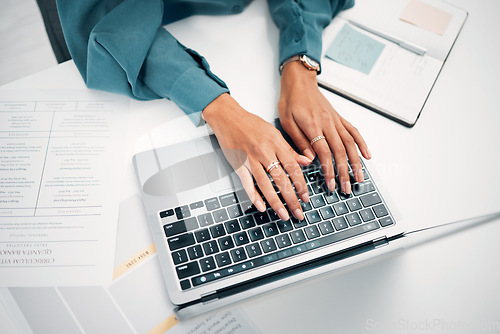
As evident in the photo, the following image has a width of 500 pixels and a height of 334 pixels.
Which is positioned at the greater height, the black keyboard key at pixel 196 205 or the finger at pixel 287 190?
the finger at pixel 287 190

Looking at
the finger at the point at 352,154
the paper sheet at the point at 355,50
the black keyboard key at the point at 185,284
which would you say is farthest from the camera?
the paper sheet at the point at 355,50

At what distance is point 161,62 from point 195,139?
155 millimetres

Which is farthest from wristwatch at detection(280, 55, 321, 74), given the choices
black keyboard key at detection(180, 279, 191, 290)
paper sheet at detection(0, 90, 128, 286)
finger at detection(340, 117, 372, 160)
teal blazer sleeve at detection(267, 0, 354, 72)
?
black keyboard key at detection(180, 279, 191, 290)

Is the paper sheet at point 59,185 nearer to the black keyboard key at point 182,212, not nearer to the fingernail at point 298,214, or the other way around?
the black keyboard key at point 182,212

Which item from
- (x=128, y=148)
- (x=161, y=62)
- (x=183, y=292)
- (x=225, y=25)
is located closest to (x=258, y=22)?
(x=225, y=25)

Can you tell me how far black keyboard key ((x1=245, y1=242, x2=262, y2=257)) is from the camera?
17.8 inches

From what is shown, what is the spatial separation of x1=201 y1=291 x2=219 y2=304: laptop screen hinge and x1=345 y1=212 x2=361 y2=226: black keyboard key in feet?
0.73

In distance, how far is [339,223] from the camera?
491 millimetres

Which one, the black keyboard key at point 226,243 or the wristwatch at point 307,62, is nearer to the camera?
the black keyboard key at point 226,243

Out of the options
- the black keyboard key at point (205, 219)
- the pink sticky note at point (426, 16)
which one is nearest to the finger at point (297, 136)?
the black keyboard key at point (205, 219)

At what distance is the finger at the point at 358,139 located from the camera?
1.82 ft

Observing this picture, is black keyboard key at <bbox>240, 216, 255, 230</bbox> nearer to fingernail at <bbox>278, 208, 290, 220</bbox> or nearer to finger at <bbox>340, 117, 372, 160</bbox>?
fingernail at <bbox>278, 208, 290, 220</bbox>

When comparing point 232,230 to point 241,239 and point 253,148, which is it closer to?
point 241,239

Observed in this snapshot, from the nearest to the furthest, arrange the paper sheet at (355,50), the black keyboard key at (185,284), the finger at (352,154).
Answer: the black keyboard key at (185,284)
the finger at (352,154)
the paper sheet at (355,50)
